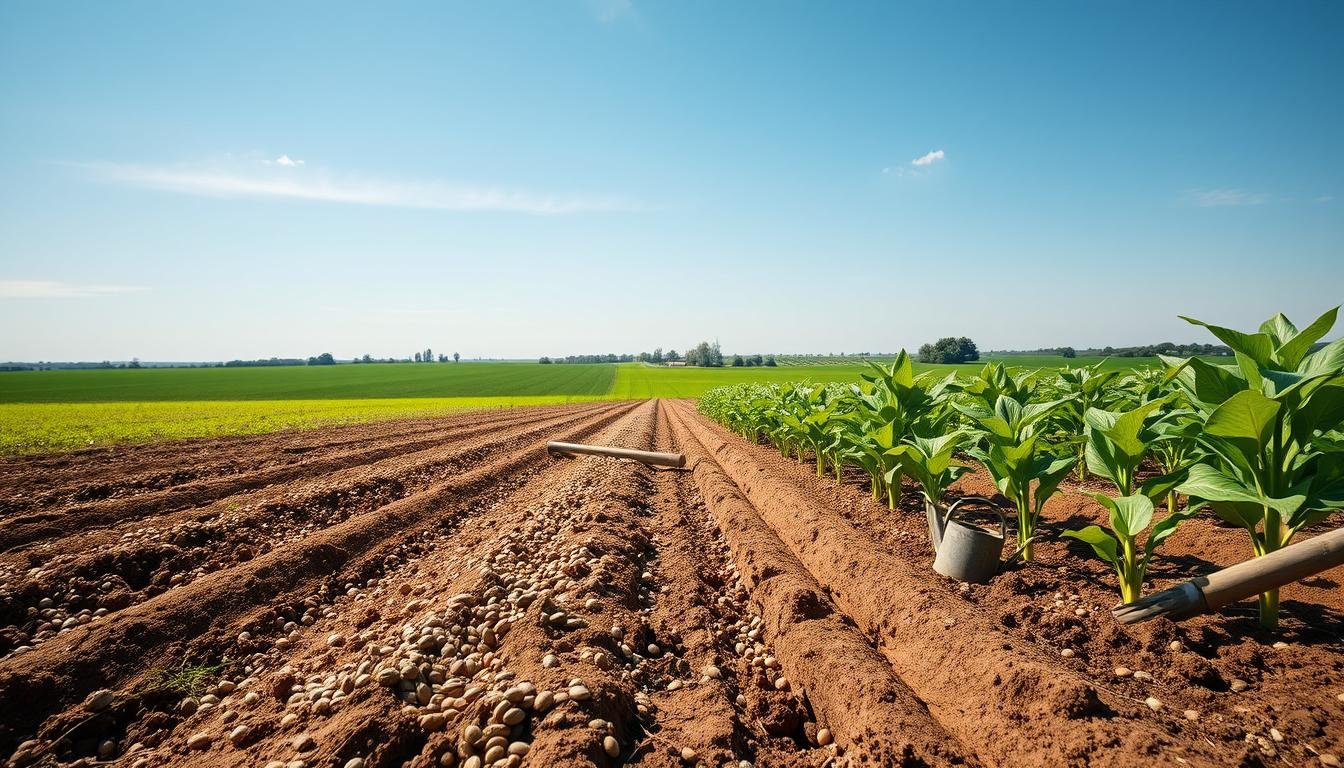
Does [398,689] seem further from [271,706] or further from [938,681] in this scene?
[938,681]

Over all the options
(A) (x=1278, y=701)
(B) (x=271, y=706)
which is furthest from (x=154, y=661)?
(A) (x=1278, y=701)

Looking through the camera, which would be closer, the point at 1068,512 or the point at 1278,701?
the point at 1278,701

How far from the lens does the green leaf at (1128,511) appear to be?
128 inches

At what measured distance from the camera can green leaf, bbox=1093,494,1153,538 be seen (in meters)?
3.25

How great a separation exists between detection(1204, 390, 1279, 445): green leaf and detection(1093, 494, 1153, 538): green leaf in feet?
1.91

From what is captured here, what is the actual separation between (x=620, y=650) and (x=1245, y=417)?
413 centimetres

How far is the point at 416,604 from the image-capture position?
4.45 metres

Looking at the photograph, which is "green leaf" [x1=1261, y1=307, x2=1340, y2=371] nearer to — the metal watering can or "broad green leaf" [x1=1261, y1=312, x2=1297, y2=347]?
"broad green leaf" [x1=1261, y1=312, x2=1297, y2=347]

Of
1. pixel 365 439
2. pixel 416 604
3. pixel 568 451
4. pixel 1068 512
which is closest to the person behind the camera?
pixel 416 604

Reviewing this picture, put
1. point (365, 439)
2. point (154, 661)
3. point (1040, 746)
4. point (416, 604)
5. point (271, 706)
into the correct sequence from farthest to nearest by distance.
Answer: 1. point (365, 439)
2. point (416, 604)
3. point (154, 661)
4. point (271, 706)
5. point (1040, 746)

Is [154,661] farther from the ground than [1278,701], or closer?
closer

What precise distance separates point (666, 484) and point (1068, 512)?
622cm

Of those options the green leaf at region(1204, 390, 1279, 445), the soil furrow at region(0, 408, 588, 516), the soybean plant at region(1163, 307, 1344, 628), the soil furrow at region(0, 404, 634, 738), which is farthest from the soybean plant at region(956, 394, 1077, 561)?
the soil furrow at region(0, 408, 588, 516)

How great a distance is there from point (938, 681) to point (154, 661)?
5.46m
